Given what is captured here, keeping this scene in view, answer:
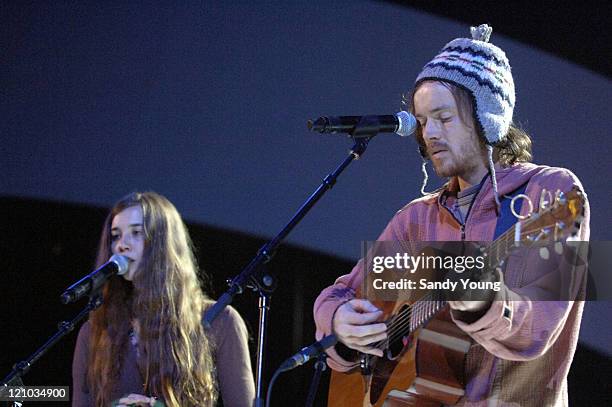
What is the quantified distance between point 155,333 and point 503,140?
1.52 metres

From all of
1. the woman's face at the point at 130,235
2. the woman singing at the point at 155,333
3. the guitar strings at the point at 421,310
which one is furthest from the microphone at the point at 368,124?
the woman's face at the point at 130,235

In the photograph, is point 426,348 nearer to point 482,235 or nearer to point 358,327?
point 358,327

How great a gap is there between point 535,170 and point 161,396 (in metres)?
1.58

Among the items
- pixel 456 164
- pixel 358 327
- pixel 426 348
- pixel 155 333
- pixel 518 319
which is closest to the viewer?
pixel 518 319

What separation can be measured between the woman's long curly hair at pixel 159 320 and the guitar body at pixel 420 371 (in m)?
0.83

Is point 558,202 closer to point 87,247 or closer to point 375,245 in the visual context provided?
point 375,245

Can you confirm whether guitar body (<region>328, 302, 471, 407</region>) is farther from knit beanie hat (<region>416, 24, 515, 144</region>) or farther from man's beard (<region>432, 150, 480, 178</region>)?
knit beanie hat (<region>416, 24, 515, 144</region>)

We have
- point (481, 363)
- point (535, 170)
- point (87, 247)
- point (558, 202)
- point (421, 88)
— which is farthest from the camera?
point (87, 247)

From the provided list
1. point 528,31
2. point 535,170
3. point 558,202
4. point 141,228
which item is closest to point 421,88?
point 535,170

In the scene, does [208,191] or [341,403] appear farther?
[208,191]

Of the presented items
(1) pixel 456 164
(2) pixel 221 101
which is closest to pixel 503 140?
(1) pixel 456 164

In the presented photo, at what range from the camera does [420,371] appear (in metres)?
2.11

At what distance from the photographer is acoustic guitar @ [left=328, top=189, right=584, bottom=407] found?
5.93 ft

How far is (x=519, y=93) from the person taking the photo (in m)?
3.05
